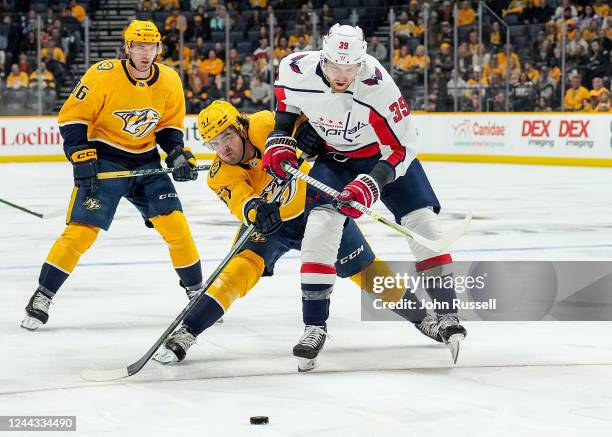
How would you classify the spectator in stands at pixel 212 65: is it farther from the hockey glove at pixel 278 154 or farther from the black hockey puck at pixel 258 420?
the black hockey puck at pixel 258 420

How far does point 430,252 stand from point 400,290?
203mm

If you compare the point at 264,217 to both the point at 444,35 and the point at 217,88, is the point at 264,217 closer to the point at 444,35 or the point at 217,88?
the point at 444,35

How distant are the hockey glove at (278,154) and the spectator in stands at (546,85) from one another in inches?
412

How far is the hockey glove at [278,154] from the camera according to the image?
362 centimetres

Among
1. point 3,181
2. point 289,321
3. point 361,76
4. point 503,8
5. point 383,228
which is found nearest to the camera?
point 361,76

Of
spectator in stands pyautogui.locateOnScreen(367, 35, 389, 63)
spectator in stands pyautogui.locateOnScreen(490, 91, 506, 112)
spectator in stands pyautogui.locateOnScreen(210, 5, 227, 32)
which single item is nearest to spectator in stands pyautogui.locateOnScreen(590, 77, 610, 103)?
spectator in stands pyautogui.locateOnScreen(490, 91, 506, 112)

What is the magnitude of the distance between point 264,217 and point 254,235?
0.68 ft

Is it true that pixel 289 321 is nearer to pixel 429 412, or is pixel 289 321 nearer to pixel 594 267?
pixel 429 412

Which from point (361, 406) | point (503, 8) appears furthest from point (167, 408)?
point (503, 8)

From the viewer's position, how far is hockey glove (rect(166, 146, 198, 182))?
4.60 meters

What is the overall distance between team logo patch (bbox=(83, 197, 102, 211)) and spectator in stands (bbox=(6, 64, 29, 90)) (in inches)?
429

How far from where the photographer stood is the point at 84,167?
4379 millimetres

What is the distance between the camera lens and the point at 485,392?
318cm


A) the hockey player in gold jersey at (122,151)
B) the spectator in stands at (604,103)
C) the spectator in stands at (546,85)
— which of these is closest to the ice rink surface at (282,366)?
the hockey player in gold jersey at (122,151)
